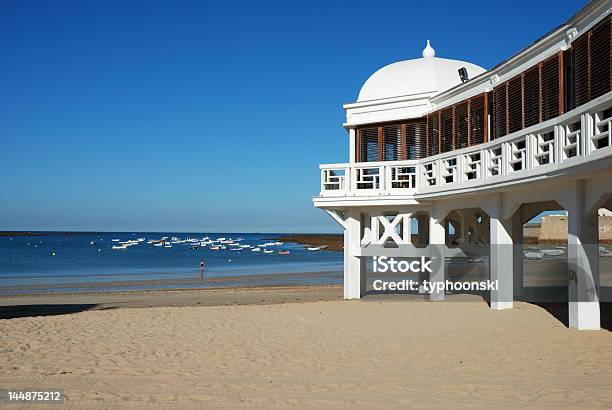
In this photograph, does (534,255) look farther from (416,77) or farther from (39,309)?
(39,309)

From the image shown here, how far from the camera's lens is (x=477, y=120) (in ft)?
47.8

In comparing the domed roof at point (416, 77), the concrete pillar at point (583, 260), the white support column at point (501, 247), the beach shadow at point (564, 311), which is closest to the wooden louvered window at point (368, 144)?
the domed roof at point (416, 77)

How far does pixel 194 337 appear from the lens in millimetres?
12062

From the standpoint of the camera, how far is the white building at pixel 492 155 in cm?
999

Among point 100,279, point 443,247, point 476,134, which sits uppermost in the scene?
point 476,134

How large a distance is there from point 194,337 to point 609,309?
369 inches

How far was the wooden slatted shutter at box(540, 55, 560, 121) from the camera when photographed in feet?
37.1

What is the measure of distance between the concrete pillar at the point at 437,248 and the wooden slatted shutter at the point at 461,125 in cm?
226

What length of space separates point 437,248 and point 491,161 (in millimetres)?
3951

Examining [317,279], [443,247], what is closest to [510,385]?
[443,247]

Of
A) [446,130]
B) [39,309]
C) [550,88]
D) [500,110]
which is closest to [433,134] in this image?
[446,130]

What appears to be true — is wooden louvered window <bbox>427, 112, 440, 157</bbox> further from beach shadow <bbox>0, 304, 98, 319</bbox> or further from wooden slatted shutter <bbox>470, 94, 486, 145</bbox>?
beach shadow <bbox>0, 304, 98, 319</bbox>

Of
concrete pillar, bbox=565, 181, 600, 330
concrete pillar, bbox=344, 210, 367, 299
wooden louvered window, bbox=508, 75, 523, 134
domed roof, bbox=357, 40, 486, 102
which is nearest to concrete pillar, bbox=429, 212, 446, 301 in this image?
concrete pillar, bbox=344, 210, 367, 299

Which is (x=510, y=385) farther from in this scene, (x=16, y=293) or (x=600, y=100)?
(x=16, y=293)
